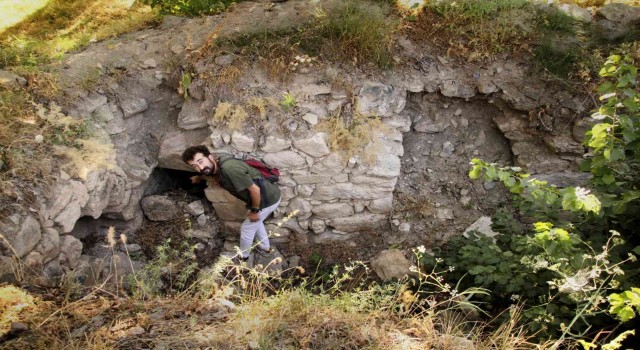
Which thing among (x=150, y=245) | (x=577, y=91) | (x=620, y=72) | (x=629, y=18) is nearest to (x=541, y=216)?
(x=620, y=72)

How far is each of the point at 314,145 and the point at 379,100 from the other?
972mm

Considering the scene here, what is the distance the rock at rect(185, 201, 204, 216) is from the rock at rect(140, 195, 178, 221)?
15 centimetres

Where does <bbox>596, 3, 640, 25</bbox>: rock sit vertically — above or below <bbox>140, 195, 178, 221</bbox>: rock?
above

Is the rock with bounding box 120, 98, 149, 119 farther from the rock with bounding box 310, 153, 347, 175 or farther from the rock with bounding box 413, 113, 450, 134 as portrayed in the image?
the rock with bounding box 413, 113, 450, 134

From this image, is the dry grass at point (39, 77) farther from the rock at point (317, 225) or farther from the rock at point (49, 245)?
the rock at point (317, 225)

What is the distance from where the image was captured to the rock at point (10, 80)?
15.9ft

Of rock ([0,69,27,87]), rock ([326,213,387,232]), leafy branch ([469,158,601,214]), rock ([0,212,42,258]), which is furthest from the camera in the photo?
rock ([326,213,387,232])

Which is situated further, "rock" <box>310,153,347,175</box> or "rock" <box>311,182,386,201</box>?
"rock" <box>311,182,386,201</box>

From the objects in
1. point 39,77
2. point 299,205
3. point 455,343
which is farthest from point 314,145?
point 39,77

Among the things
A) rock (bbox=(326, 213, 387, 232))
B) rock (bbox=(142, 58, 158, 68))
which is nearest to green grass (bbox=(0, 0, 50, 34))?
rock (bbox=(142, 58, 158, 68))

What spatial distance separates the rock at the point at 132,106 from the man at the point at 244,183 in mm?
1105

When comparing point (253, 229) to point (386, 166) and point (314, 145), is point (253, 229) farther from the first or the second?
point (386, 166)

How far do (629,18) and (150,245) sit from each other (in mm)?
6529

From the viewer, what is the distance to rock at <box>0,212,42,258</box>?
3.92 meters
